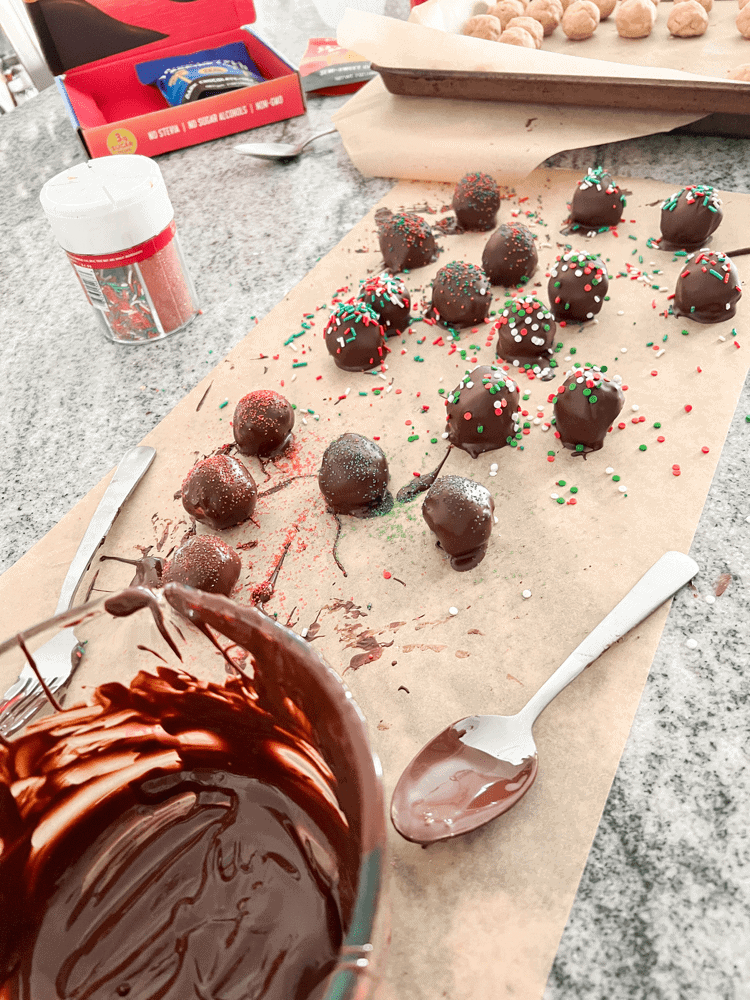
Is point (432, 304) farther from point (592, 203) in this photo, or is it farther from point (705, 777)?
point (705, 777)

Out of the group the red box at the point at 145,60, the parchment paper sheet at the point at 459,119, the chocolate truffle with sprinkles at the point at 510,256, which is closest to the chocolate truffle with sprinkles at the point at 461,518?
the chocolate truffle with sprinkles at the point at 510,256

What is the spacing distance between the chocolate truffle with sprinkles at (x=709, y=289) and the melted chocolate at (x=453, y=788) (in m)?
0.92

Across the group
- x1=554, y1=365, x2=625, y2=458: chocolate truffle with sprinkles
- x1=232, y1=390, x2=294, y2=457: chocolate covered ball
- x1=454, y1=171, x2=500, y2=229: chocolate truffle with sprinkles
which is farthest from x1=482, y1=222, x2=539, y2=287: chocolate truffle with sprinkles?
x1=232, y1=390, x2=294, y2=457: chocolate covered ball

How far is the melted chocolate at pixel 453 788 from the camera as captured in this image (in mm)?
749

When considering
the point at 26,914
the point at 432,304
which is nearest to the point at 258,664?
the point at 26,914

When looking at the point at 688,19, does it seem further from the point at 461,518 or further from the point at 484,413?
the point at 461,518

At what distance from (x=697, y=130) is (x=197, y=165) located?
1.29 metres

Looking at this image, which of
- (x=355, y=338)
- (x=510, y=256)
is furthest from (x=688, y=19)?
(x=355, y=338)

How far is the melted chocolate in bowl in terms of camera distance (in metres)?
0.56

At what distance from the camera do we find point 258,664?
1.92 feet

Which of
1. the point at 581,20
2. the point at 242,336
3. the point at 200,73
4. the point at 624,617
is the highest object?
the point at 200,73

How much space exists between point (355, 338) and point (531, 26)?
53.1 inches

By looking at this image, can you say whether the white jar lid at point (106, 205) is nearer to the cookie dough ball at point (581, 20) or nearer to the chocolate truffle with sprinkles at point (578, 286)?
the chocolate truffle with sprinkles at point (578, 286)

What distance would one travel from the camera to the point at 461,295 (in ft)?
4.58
